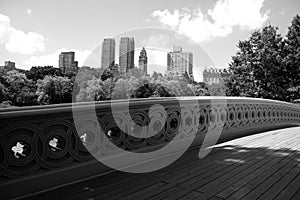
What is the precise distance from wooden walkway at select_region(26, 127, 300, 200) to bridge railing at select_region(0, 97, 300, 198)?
209 mm

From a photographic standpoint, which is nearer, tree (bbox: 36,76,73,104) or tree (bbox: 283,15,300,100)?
tree (bbox: 283,15,300,100)

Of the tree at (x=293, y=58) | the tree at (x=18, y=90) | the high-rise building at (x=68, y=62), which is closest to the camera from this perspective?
the tree at (x=293, y=58)

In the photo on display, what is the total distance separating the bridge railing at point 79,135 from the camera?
2.16 metres

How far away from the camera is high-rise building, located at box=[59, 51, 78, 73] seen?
66.8 m

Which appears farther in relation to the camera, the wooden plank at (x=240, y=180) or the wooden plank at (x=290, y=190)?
the wooden plank at (x=240, y=180)

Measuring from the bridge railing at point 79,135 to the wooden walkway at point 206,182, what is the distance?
21 centimetres

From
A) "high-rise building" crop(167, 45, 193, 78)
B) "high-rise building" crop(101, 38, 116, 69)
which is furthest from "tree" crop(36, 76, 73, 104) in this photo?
"high-rise building" crop(167, 45, 193, 78)

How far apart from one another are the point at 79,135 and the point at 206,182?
1517 millimetres

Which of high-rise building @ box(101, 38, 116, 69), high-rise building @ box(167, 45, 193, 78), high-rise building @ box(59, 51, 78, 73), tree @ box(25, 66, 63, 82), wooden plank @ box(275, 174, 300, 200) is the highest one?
high-rise building @ box(59, 51, 78, 73)

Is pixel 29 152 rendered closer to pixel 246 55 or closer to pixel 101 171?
pixel 101 171

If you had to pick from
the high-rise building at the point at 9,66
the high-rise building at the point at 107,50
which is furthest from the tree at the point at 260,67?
the high-rise building at the point at 9,66

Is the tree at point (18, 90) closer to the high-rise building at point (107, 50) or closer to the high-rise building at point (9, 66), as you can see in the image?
the high-rise building at point (9, 66)

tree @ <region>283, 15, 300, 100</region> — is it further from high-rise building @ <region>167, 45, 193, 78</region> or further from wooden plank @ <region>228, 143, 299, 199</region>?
wooden plank @ <region>228, 143, 299, 199</region>

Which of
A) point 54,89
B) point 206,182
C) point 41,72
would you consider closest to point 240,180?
point 206,182
